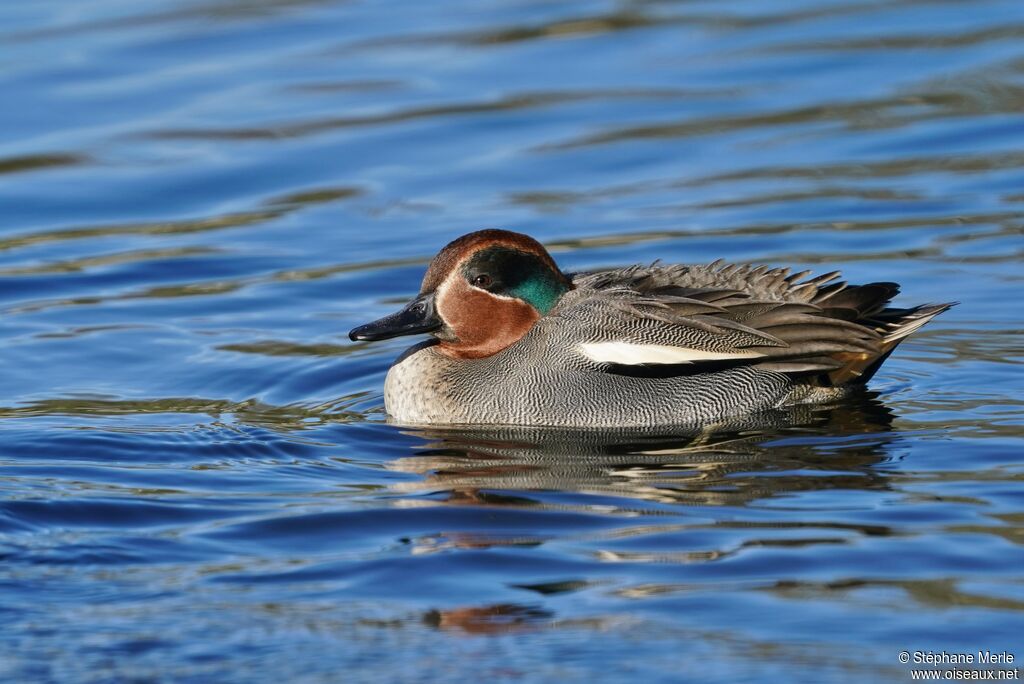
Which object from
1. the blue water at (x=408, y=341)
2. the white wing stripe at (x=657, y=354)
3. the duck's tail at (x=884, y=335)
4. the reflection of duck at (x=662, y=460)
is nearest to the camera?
the blue water at (x=408, y=341)

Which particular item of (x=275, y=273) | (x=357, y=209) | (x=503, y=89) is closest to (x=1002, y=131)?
(x=503, y=89)

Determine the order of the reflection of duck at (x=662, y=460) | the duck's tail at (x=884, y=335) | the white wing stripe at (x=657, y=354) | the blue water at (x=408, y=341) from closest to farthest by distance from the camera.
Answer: the blue water at (x=408, y=341) < the reflection of duck at (x=662, y=460) < the white wing stripe at (x=657, y=354) < the duck's tail at (x=884, y=335)

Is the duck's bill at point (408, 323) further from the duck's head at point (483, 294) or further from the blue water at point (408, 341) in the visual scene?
the blue water at point (408, 341)

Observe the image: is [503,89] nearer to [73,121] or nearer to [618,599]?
[73,121]

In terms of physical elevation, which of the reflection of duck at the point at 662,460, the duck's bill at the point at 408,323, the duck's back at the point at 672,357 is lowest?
the reflection of duck at the point at 662,460

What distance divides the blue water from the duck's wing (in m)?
0.39

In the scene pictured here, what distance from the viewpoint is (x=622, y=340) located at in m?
8.30

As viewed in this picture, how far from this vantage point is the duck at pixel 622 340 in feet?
27.3

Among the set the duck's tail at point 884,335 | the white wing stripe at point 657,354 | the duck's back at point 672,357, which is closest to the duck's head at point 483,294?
the duck's back at point 672,357

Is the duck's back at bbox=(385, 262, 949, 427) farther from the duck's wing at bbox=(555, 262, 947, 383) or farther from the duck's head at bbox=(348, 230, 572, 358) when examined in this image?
the duck's head at bbox=(348, 230, 572, 358)

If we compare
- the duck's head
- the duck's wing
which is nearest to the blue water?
the duck's wing

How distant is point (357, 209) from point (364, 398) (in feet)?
14.1

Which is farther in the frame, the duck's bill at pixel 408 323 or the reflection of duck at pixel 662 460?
Result: the duck's bill at pixel 408 323

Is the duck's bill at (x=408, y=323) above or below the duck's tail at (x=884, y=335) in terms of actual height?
above
